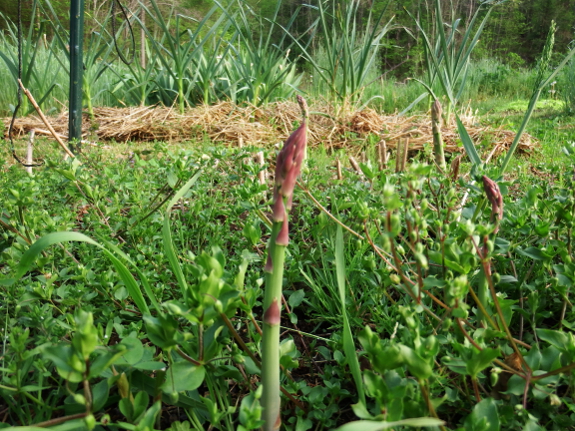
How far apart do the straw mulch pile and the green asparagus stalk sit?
3510 mm

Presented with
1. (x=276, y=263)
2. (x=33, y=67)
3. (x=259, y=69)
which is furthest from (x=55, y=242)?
(x=33, y=67)

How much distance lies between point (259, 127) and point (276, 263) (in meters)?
4.02

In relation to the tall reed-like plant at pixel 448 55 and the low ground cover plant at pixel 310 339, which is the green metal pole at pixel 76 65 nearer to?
the low ground cover plant at pixel 310 339

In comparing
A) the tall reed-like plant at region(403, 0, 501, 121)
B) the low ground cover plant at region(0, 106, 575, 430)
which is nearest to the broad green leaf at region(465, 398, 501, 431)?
the low ground cover plant at region(0, 106, 575, 430)

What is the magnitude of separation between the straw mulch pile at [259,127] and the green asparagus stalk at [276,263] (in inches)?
138

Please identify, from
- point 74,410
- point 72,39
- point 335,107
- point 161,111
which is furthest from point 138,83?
point 74,410

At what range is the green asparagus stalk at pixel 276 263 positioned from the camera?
546 millimetres

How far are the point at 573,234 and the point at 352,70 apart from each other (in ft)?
12.0

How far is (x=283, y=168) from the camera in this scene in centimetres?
55

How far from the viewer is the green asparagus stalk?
21.5 inches

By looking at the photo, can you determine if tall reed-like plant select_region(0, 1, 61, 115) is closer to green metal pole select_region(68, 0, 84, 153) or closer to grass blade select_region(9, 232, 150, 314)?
green metal pole select_region(68, 0, 84, 153)

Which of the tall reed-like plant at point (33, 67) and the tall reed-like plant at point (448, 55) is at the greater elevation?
the tall reed-like plant at point (448, 55)

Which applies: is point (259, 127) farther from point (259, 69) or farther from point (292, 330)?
point (292, 330)

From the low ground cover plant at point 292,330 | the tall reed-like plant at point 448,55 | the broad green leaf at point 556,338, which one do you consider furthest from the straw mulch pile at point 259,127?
the broad green leaf at point 556,338
